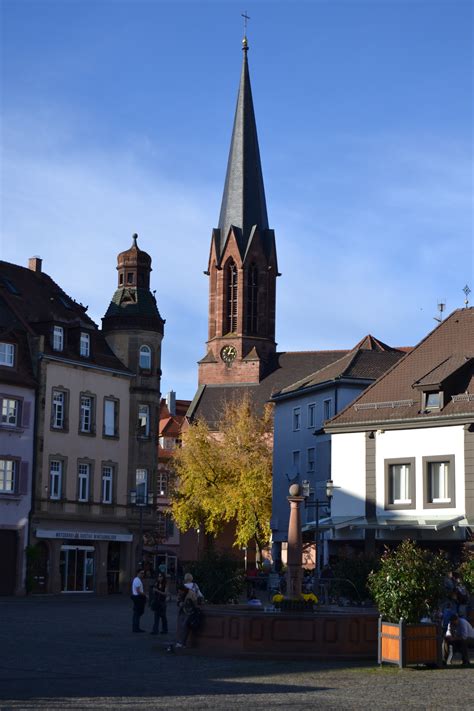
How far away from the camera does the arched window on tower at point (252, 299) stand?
112 meters

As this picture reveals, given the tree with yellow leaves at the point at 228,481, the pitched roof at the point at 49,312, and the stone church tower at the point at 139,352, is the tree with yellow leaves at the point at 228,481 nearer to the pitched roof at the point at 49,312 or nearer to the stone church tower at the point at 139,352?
the stone church tower at the point at 139,352

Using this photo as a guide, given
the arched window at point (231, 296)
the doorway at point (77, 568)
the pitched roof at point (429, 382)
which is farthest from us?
the arched window at point (231, 296)

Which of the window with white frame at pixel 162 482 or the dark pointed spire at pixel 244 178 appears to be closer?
the window with white frame at pixel 162 482

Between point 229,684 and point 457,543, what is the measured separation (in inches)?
1037

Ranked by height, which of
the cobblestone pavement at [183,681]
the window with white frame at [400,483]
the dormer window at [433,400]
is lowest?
the cobblestone pavement at [183,681]

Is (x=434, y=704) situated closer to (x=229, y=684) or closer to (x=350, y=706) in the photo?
(x=350, y=706)

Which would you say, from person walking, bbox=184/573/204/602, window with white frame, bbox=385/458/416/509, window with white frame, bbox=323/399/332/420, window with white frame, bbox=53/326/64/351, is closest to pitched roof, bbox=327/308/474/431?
window with white frame, bbox=385/458/416/509

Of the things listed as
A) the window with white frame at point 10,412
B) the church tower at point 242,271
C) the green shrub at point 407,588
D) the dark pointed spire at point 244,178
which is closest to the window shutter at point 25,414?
the window with white frame at point 10,412

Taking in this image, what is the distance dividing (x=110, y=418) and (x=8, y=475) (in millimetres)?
8069

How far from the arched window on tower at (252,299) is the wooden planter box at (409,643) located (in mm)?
89760

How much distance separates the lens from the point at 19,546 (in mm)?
52812

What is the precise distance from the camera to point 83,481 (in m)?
57.4

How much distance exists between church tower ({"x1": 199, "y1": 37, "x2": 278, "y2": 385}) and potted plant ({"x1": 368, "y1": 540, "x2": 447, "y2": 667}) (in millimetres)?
86474

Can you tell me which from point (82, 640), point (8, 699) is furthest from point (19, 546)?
point (8, 699)
